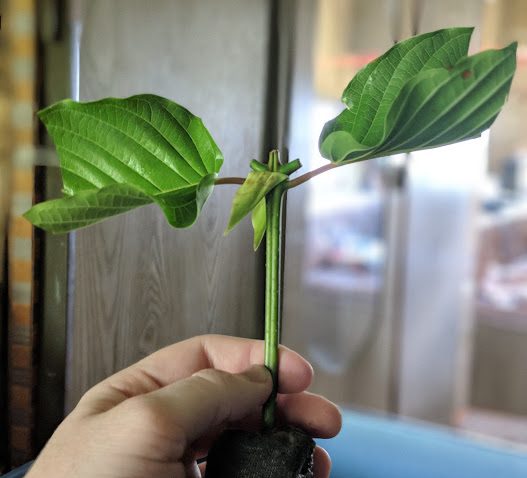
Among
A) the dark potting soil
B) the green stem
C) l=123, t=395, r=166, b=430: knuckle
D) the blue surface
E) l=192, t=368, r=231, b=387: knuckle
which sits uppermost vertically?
the green stem

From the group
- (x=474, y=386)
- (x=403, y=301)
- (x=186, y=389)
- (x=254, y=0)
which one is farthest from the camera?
(x=474, y=386)

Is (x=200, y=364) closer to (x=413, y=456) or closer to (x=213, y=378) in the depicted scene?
(x=213, y=378)

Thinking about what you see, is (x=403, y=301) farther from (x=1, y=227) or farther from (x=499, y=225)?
(x=1, y=227)

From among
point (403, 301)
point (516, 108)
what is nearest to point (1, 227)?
point (403, 301)

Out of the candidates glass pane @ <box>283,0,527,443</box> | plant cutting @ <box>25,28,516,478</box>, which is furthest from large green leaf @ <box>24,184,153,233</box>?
glass pane @ <box>283,0,527,443</box>

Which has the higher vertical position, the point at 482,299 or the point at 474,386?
the point at 482,299

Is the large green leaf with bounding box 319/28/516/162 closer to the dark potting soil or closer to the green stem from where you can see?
the green stem

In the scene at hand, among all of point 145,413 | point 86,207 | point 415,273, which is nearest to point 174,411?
point 145,413
